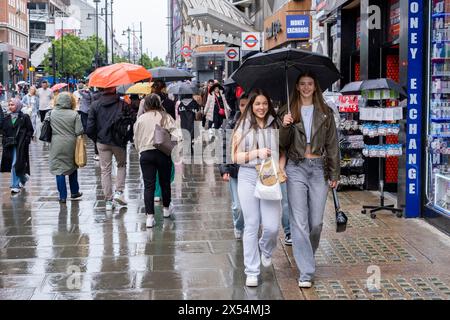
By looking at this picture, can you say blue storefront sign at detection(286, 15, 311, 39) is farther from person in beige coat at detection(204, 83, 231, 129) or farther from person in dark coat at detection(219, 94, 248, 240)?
person in dark coat at detection(219, 94, 248, 240)

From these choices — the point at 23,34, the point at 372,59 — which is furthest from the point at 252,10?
the point at 23,34

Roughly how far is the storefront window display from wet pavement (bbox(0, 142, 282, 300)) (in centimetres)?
273

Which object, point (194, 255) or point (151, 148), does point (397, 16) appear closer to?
point (151, 148)

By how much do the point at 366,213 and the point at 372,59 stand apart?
3.13 metres

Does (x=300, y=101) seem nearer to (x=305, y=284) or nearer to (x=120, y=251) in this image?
(x=305, y=284)

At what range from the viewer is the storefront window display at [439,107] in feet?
28.2

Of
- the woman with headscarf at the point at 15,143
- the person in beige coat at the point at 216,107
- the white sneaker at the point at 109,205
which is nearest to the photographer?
the white sneaker at the point at 109,205

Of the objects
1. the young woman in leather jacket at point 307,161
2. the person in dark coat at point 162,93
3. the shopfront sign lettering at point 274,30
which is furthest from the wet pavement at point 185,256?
the shopfront sign lettering at point 274,30

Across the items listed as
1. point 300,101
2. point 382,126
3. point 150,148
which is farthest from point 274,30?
point 300,101

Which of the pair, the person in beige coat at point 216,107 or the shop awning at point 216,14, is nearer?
the person in beige coat at point 216,107

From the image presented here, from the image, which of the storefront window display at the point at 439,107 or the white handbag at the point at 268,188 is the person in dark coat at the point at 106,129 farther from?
the white handbag at the point at 268,188

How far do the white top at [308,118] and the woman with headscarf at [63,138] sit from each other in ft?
17.9

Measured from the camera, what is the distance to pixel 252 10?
42.2 meters

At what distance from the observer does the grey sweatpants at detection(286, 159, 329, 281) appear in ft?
19.9
